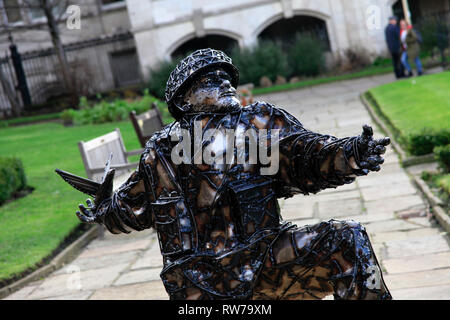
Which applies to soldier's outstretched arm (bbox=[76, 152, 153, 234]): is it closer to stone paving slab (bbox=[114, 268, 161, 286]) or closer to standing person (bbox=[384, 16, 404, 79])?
stone paving slab (bbox=[114, 268, 161, 286])

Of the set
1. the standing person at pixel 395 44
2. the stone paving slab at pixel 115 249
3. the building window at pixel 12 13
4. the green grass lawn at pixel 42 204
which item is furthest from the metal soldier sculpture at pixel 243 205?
the building window at pixel 12 13

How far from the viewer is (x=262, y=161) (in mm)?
2891

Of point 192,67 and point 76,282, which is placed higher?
point 192,67

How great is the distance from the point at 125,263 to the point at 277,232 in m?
3.78

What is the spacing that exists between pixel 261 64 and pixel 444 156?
16331 mm

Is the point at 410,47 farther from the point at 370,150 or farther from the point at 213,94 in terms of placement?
the point at 370,150

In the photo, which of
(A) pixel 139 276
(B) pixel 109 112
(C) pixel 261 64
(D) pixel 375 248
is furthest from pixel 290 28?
(D) pixel 375 248

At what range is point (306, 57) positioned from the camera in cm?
2303

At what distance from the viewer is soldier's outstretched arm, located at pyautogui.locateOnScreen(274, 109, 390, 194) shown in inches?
103

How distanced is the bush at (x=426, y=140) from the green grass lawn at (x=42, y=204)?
4.17 m

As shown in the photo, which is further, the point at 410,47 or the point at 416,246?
the point at 410,47

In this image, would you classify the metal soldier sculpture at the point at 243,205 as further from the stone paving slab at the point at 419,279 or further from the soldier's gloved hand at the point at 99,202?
the stone paving slab at the point at 419,279

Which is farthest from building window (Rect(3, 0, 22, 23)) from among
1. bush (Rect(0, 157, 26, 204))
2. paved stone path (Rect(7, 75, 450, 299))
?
paved stone path (Rect(7, 75, 450, 299))

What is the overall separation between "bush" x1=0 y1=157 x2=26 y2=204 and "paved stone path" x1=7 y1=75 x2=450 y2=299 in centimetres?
253
